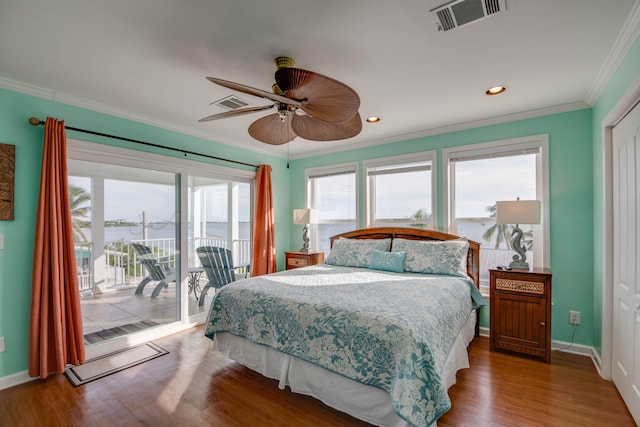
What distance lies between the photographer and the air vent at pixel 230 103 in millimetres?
3059

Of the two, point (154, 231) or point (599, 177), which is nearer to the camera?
point (599, 177)

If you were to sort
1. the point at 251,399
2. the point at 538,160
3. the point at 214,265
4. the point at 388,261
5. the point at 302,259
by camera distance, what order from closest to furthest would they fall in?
the point at 251,399
the point at 538,160
the point at 388,261
the point at 214,265
the point at 302,259

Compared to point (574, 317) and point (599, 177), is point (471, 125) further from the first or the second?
point (574, 317)

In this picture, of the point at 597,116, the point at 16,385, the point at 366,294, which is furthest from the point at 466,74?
the point at 16,385

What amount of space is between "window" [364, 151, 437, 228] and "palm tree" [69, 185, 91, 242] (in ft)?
11.4

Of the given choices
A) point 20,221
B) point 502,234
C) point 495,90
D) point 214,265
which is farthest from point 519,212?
point 20,221

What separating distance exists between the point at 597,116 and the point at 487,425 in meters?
2.91

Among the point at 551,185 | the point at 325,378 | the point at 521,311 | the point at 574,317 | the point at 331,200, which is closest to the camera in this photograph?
the point at 325,378

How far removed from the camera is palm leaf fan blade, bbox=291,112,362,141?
2.53 meters

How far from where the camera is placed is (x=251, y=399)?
92.0 inches

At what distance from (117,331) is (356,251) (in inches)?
112

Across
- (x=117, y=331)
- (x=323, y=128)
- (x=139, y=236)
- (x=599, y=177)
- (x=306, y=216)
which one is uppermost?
(x=323, y=128)

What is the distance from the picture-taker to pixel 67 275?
278 centimetres

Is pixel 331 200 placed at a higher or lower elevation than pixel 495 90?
lower
